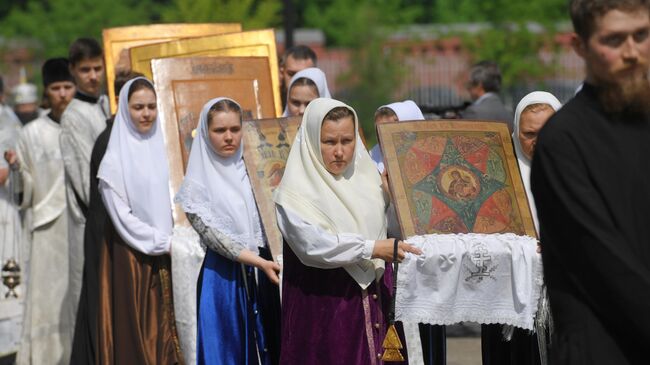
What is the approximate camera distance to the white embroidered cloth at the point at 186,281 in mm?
7301

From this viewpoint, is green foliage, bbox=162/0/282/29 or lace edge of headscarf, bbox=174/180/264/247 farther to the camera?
green foliage, bbox=162/0/282/29

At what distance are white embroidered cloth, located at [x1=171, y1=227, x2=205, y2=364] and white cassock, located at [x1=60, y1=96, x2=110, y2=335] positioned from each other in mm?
1289

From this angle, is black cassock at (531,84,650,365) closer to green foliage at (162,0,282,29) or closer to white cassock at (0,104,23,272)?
white cassock at (0,104,23,272)

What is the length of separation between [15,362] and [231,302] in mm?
2923

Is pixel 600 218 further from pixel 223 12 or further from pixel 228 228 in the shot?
pixel 223 12

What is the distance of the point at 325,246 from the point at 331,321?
1.29 ft

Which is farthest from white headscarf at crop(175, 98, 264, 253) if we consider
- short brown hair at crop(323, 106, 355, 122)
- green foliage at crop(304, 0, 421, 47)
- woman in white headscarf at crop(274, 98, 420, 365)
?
green foliage at crop(304, 0, 421, 47)

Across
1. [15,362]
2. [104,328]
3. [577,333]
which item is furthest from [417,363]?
[15,362]

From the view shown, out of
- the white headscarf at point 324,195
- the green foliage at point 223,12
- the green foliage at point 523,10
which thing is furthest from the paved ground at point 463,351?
the green foliage at point 523,10

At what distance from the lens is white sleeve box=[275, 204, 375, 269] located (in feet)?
18.7

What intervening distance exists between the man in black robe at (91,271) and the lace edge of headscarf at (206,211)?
3.59 feet

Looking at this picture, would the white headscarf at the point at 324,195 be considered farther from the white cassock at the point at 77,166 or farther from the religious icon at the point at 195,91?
the white cassock at the point at 77,166

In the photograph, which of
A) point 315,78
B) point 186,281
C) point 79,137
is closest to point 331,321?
point 186,281

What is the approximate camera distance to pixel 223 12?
2170cm
